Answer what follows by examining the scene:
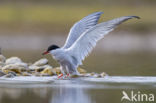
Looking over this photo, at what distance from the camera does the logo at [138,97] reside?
36.5 ft

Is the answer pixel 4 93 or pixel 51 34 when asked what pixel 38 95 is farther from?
pixel 51 34

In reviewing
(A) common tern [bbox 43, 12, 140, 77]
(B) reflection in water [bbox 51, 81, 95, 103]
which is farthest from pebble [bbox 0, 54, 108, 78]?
(B) reflection in water [bbox 51, 81, 95, 103]

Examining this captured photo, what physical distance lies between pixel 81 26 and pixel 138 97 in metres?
4.46

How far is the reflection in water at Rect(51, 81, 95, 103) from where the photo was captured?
1099 cm

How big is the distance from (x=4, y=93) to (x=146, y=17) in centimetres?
2841

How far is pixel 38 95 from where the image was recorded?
37.8 ft

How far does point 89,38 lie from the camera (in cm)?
1419

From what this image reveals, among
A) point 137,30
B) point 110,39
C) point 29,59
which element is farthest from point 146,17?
point 29,59

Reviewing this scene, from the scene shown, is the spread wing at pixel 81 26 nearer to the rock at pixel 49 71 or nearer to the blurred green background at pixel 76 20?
the rock at pixel 49 71

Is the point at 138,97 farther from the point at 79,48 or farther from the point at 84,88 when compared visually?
the point at 79,48

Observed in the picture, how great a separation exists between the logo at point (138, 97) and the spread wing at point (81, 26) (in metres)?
3.63

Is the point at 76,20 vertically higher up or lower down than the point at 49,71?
higher up

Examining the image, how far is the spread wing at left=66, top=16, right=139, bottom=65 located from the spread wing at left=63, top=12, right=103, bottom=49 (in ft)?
2.19

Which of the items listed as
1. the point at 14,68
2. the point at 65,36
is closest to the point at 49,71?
the point at 14,68
